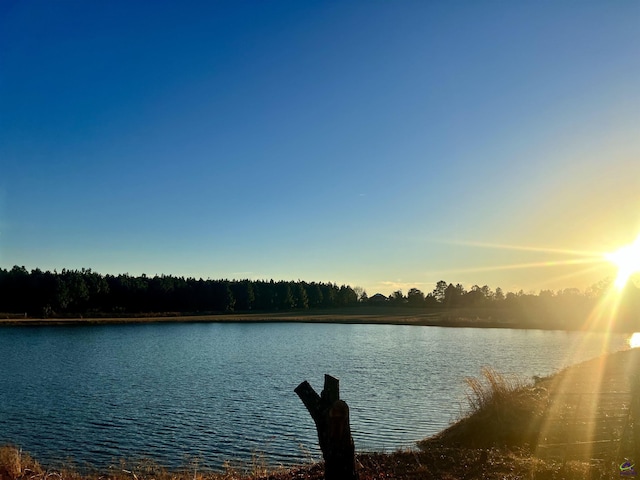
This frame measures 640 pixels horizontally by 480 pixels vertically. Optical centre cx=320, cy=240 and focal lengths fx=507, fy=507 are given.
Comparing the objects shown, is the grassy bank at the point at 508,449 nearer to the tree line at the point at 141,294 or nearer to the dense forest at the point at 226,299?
the dense forest at the point at 226,299

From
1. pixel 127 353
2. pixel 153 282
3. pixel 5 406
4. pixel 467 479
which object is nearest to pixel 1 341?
pixel 127 353

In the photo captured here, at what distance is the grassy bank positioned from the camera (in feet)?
34.1

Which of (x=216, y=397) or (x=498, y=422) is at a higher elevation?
(x=498, y=422)

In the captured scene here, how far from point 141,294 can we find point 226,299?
2196 centimetres

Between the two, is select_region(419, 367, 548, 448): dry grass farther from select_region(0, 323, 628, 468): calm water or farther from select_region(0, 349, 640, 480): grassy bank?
select_region(0, 323, 628, 468): calm water

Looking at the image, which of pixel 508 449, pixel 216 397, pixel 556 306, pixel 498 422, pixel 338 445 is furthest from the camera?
pixel 556 306

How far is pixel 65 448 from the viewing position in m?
16.9

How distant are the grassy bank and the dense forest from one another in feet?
225

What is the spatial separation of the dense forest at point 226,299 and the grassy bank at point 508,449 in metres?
68.6

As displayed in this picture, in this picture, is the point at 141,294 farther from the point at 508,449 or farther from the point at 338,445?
the point at 338,445

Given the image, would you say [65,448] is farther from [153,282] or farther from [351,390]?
[153,282]

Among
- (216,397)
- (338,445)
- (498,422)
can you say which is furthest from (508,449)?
(216,397)

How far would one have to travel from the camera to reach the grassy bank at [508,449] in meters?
10.4

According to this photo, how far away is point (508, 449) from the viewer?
1316cm
